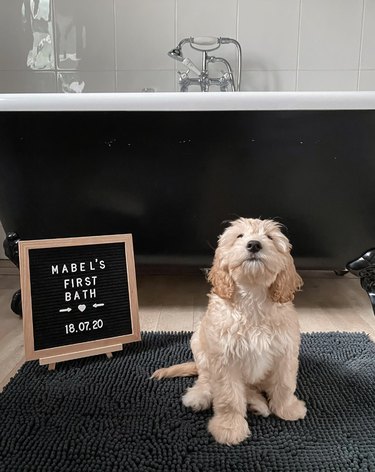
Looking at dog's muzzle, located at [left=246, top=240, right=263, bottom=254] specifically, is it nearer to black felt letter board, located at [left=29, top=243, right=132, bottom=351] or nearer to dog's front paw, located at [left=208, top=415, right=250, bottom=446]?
dog's front paw, located at [left=208, top=415, right=250, bottom=446]

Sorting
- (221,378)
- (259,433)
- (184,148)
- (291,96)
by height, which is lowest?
(259,433)

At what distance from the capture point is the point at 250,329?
3.48ft

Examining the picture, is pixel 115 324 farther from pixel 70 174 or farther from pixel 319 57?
pixel 319 57

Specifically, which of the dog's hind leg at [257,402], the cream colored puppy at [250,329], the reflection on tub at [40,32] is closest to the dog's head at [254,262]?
the cream colored puppy at [250,329]

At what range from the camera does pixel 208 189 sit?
5.32 feet

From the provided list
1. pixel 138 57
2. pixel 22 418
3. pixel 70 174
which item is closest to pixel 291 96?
pixel 70 174

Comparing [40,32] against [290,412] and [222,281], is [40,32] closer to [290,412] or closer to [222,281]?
[222,281]

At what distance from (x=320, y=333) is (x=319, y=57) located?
1.70 meters

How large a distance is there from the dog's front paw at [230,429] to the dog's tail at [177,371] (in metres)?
0.26

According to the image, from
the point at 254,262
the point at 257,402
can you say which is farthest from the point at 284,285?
the point at 257,402

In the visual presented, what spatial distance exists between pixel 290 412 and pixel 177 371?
37 centimetres

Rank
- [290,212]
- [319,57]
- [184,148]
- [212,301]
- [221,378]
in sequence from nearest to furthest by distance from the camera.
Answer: [221,378] → [212,301] → [184,148] → [290,212] → [319,57]

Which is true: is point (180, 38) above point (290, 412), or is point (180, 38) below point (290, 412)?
above

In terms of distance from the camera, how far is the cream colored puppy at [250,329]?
1.03 metres
